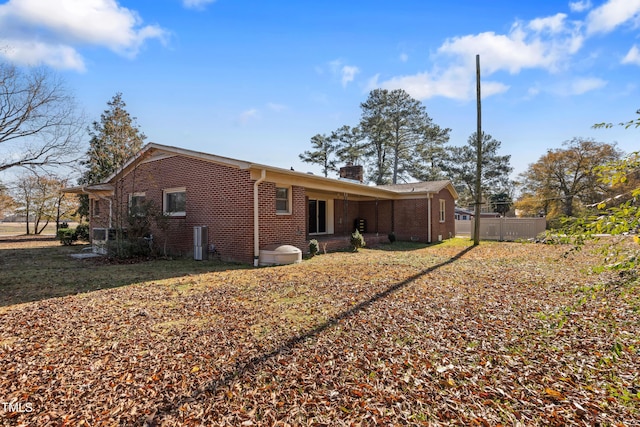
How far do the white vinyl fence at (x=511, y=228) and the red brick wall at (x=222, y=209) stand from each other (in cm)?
1332

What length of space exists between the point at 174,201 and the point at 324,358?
32.7 ft

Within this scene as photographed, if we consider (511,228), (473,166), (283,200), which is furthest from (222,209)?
(473,166)

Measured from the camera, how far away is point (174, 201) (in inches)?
457

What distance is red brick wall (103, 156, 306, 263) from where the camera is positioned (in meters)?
9.54

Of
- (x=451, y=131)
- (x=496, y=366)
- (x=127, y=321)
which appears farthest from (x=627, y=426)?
(x=451, y=131)

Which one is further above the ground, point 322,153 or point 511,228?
point 322,153

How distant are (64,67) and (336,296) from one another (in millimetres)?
11569

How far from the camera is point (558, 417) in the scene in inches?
97.7

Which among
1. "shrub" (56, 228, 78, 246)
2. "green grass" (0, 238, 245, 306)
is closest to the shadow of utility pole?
"green grass" (0, 238, 245, 306)

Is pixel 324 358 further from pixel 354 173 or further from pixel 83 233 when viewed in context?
pixel 83 233

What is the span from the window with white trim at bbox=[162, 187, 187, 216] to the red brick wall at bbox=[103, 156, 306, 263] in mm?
155

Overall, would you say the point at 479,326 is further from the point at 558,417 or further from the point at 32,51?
the point at 32,51

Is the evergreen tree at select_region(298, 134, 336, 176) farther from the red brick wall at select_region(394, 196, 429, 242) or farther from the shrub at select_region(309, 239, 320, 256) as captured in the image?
the shrub at select_region(309, 239, 320, 256)

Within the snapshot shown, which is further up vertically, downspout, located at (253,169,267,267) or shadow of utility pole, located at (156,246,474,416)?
downspout, located at (253,169,267,267)
